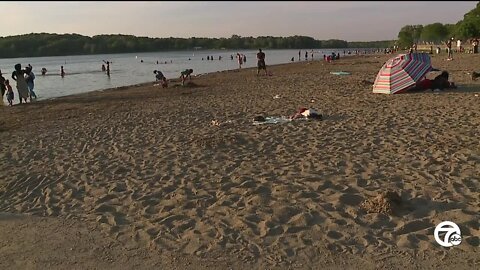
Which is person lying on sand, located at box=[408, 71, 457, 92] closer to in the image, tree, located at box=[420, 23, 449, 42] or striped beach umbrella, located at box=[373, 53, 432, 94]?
striped beach umbrella, located at box=[373, 53, 432, 94]

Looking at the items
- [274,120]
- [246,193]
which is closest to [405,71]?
[274,120]

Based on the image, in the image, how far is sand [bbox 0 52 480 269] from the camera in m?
3.82

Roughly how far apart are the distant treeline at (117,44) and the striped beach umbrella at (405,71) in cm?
13094

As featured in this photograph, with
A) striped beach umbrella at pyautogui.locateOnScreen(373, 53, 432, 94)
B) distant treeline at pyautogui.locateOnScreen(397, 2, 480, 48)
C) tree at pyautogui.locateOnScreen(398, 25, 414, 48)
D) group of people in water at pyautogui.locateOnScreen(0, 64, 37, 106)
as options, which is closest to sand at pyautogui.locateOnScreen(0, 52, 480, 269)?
striped beach umbrella at pyautogui.locateOnScreen(373, 53, 432, 94)

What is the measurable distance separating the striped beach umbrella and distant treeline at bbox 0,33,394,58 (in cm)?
13094

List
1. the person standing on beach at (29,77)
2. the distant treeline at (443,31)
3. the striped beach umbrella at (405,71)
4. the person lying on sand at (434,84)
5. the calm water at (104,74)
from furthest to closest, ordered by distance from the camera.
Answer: the distant treeline at (443,31), the calm water at (104,74), the person standing on beach at (29,77), the person lying on sand at (434,84), the striped beach umbrella at (405,71)

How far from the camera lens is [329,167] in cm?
601

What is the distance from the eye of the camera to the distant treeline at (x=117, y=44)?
130 m

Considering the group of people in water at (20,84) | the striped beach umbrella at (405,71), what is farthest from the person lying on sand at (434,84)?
the group of people in water at (20,84)

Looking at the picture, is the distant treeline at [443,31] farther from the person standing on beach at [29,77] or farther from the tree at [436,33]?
the person standing on beach at [29,77]

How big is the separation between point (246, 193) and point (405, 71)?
31.6ft

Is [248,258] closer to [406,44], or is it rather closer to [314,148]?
[314,148]

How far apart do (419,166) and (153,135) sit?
17.8 feet

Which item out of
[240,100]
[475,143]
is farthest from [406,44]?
[475,143]
